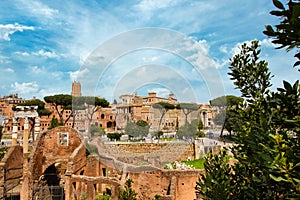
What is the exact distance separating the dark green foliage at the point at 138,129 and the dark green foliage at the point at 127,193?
10.9m

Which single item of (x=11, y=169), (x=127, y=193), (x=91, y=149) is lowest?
(x=127, y=193)

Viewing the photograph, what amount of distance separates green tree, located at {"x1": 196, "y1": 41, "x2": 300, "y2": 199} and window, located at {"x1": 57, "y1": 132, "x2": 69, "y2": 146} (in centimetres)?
1240

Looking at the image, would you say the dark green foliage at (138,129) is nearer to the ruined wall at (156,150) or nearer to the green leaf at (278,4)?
the ruined wall at (156,150)

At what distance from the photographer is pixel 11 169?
1280 centimetres

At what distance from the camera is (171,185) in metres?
13.5

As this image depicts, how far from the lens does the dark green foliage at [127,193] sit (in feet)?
42.6

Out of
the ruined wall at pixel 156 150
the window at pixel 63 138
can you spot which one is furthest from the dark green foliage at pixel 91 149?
the window at pixel 63 138

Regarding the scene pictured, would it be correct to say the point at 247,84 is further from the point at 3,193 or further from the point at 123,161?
the point at 123,161

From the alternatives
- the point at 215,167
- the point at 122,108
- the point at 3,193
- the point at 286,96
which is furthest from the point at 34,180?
the point at 286,96

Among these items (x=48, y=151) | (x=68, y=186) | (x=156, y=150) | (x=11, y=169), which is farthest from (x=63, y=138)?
(x=156, y=150)

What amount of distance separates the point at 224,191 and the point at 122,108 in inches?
663

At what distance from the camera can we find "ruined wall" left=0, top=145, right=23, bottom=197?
39.7 feet

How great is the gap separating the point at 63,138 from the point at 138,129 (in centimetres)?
1074

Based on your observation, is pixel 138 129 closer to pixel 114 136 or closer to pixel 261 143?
pixel 114 136
